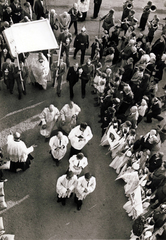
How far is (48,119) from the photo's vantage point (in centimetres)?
1150

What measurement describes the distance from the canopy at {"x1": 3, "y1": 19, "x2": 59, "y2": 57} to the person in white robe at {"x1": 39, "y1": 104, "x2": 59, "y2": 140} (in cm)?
234

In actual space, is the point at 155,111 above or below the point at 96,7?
below

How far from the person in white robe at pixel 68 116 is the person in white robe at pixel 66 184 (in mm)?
2495

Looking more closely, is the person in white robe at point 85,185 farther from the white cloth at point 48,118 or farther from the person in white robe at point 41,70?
the person in white robe at point 41,70

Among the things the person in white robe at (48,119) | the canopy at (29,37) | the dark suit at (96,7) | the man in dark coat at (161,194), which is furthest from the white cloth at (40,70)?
the man in dark coat at (161,194)

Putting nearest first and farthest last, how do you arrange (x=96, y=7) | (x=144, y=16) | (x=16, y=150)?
(x=16, y=150), (x=144, y=16), (x=96, y=7)

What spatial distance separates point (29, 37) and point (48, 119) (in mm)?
3192

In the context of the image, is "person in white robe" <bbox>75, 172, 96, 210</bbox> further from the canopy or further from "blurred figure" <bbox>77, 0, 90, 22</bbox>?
"blurred figure" <bbox>77, 0, 90, 22</bbox>

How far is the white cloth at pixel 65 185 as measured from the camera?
385 inches

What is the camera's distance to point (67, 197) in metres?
10.9

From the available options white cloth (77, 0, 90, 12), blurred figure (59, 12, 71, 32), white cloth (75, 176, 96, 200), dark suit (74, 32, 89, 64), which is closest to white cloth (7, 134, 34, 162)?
white cloth (75, 176, 96, 200)

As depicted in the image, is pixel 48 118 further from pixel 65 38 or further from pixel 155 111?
pixel 155 111

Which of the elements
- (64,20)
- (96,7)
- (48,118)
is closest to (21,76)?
(48,118)

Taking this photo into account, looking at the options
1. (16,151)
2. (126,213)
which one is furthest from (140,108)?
(16,151)
